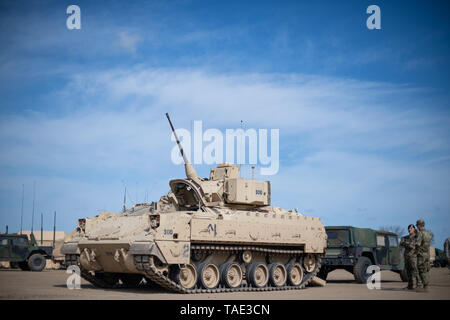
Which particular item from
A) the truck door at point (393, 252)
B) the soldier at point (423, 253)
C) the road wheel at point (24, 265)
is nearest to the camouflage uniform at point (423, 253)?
the soldier at point (423, 253)

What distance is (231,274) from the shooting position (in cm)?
1936

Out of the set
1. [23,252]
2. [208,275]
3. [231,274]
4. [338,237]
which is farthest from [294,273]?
[23,252]

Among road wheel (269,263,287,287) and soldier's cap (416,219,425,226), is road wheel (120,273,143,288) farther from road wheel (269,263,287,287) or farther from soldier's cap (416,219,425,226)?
soldier's cap (416,219,425,226)

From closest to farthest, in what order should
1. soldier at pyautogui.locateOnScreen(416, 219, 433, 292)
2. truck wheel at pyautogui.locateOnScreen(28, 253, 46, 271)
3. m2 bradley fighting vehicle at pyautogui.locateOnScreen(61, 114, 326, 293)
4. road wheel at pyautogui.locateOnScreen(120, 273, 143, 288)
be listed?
m2 bradley fighting vehicle at pyautogui.locateOnScreen(61, 114, 326, 293) < soldier at pyautogui.locateOnScreen(416, 219, 433, 292) < road wheel at pyautogui.locateOnScreen(120, 273, 143, 288) < truck wheel at pyautogui.locateOnScreen(28, 253, 46, 271)

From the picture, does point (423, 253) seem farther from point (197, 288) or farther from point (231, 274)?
point (197, 288)

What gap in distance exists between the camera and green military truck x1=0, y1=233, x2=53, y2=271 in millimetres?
33219

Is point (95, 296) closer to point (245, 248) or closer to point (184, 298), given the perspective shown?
point (184, 298)

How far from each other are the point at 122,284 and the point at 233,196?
18.0 ft

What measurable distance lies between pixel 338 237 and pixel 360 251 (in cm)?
145

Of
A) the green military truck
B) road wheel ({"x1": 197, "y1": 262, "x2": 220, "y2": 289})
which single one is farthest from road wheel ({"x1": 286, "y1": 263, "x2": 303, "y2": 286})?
the green military truck

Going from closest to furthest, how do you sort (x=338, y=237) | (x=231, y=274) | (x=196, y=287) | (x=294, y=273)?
(x=196, y=287) < (x=231, y=274) < (x=294, y=273) < (x=338, y=237)

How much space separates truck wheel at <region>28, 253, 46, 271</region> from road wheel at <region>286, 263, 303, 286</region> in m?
18.4
